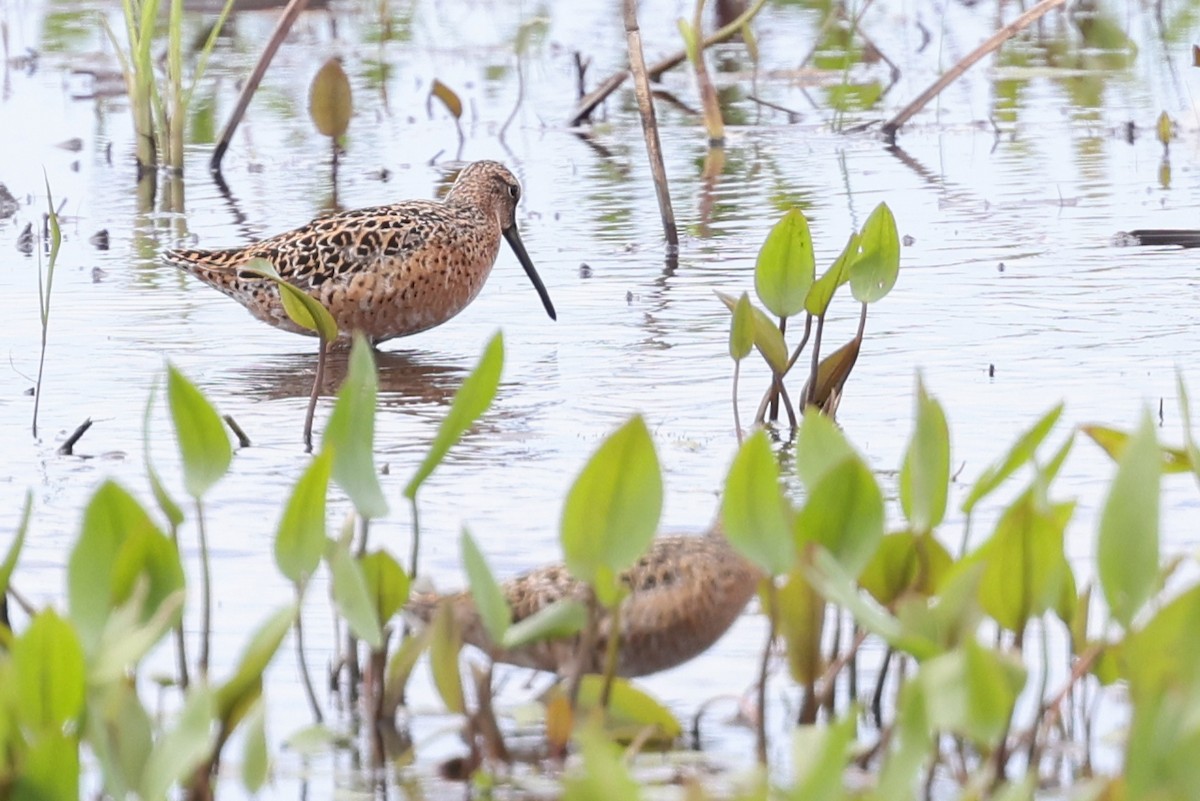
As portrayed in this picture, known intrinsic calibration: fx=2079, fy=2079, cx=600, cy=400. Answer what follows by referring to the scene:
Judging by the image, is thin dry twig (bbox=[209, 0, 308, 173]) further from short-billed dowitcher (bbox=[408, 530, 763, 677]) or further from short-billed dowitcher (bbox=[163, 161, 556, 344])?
short-billed dowitcher (bbox=[408, 530, 763, 677])

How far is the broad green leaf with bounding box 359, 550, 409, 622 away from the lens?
3.66m

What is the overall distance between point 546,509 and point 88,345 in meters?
3.00

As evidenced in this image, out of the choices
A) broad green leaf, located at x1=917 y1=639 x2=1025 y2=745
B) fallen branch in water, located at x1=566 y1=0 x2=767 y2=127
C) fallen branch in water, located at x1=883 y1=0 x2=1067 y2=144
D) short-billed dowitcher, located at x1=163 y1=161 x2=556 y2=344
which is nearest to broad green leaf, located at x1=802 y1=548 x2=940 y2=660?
broad green leaf, located at x1=917 y1=639 x2=1025 y2=745

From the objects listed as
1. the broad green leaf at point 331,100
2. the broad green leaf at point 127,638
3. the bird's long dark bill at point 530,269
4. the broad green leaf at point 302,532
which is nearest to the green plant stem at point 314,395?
the bird's long dark bill at point 530,269

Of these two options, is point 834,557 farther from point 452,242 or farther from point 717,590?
point 452,242

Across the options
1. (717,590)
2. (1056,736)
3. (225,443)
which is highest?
(225,443)

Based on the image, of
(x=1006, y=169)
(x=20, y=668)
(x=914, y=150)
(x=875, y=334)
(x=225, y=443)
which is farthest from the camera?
(x=914, y=150)

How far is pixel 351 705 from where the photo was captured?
4.24 m

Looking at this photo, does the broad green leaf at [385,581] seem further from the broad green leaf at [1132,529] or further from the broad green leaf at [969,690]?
the broad green leaf at [1132,529]

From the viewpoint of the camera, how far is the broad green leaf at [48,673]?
2.97 meters

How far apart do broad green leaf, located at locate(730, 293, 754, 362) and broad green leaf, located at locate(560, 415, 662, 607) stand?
2048 millimetres

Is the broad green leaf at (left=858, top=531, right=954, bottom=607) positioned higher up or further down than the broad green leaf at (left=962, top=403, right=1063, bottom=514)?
further down

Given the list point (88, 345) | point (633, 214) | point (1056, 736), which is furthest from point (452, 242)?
point (1056, 736)

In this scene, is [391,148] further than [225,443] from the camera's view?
Yes
